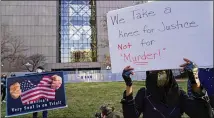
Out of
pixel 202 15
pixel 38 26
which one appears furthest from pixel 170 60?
pixel 38 26

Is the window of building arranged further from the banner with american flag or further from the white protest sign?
the white protest sign

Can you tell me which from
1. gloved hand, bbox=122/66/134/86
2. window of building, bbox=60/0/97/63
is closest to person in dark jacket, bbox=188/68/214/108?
gloved hand, bbox=122/66/134/86

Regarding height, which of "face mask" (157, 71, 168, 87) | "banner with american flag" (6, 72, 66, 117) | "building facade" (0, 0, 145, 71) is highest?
"building facade" (0, 0, 145, 71)

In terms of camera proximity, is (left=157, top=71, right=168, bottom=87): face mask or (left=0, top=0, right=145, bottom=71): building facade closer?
(left=157, top=71, right=168, bottom=87): face mask

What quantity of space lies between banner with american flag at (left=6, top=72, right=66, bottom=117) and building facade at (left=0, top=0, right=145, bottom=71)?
74.2m

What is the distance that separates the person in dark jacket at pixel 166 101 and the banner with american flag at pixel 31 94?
316 inches

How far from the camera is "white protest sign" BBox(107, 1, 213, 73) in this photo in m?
3.34

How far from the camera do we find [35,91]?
11062mm

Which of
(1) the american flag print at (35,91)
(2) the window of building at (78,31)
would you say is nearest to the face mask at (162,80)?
(1) the american flag print at (35,91)

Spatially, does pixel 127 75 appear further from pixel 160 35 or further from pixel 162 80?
pixel 160 35

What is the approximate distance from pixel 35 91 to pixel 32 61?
2728 inches

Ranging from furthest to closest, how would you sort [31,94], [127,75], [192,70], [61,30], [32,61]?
[61,30] < [32,61] < [31,94] < [127,75] < [192,70]

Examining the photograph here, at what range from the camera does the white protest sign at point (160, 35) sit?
3.34m

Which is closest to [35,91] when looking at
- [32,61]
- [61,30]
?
[32,61]
